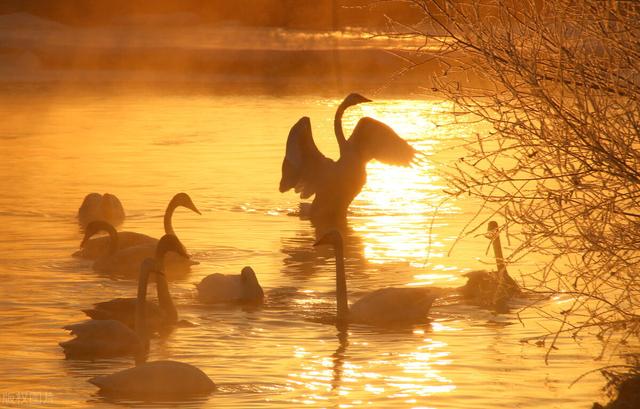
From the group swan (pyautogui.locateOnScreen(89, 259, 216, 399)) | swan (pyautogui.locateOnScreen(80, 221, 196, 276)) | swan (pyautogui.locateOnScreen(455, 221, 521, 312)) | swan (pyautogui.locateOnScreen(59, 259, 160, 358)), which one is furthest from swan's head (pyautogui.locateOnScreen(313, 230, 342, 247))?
swan (pyautogui.locateOnScreen(89, 259, 216, 399))

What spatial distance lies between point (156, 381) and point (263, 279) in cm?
441

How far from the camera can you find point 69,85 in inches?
1447

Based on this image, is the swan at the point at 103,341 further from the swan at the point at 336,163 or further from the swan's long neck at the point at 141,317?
the swan at the point at 336,163

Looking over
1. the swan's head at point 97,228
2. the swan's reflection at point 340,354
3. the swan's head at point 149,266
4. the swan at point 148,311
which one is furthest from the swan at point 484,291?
the swan's head at point 97,228

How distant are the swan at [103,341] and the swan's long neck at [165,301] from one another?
0.74 meters

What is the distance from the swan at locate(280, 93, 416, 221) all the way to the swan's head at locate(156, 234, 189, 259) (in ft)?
17.2

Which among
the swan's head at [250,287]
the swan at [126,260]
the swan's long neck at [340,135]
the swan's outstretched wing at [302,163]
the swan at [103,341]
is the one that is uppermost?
the swan's long neck at [340,135]

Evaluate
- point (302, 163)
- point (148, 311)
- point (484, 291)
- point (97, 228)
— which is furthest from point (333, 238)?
point (302, 163)

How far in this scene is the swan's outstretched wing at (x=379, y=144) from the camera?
60.7ft

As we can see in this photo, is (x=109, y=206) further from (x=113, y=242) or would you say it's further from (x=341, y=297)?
(x=341, y=297)

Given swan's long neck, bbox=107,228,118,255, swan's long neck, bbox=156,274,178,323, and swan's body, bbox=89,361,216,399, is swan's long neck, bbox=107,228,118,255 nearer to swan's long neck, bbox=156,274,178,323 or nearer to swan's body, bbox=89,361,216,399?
swan's long neck, bbox=156,274,178,323

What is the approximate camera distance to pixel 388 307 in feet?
Answer: 38.8

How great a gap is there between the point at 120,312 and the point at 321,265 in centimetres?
359

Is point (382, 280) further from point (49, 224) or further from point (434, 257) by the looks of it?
point (49, 224)
